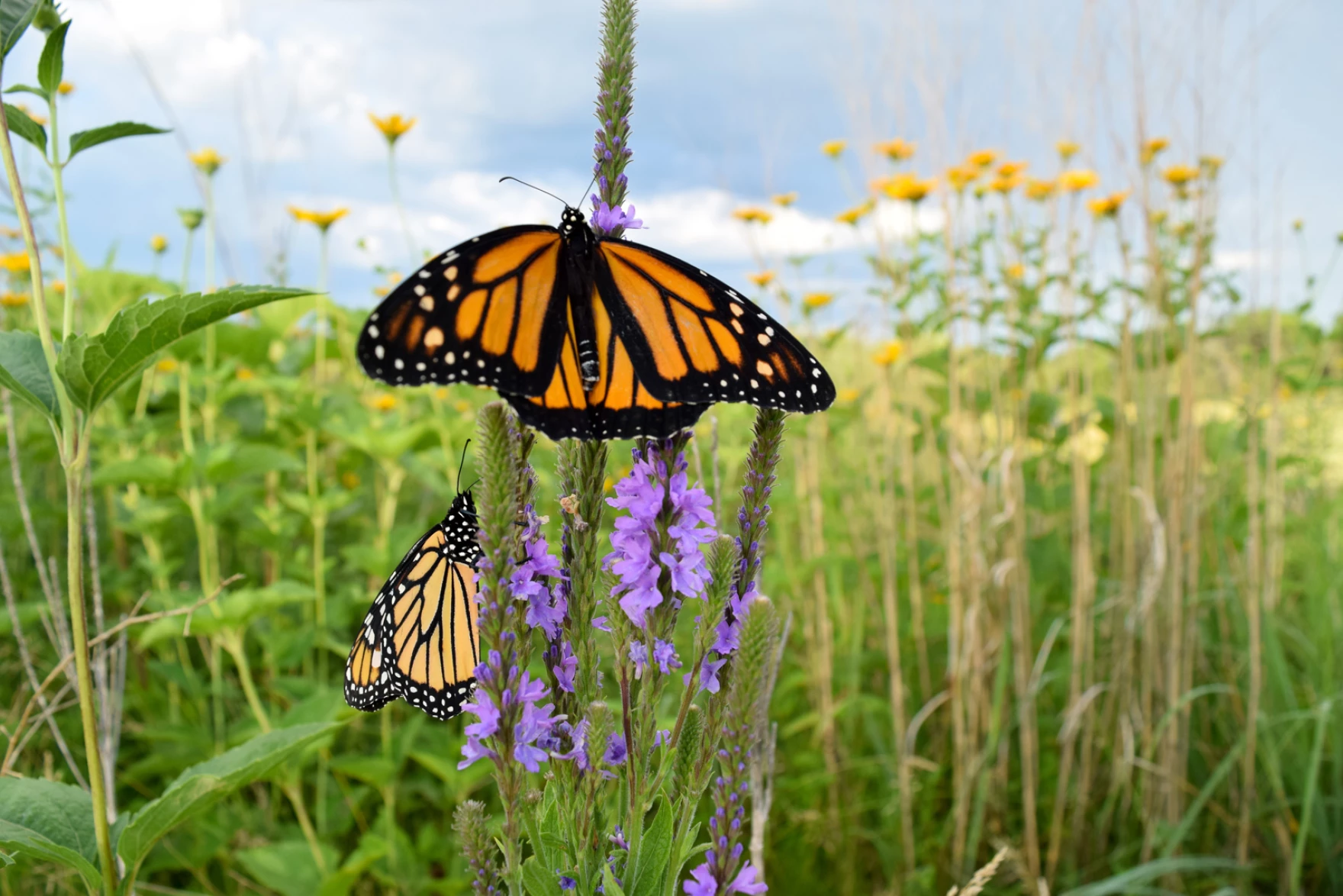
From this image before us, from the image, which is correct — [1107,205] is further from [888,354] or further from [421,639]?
[421,639]

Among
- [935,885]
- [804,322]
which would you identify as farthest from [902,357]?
[935,885]

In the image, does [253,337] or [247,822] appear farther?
[253,337]

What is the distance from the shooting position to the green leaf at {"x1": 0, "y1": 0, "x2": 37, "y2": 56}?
120 centimetres

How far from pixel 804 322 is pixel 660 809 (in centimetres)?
337

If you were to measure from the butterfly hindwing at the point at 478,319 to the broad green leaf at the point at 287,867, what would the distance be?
1770 millimetres

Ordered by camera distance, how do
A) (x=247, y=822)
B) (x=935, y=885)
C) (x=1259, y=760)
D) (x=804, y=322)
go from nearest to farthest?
1. (x=247, y=822)
2. (x=935, y=885)
3. (x=1259, y=760)
4. (x=804, y=322)

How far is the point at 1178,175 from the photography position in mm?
3451

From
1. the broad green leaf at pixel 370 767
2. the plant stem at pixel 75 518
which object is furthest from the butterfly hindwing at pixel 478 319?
the broad green leaf at pixel 370 767

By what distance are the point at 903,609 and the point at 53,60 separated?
3.48 m

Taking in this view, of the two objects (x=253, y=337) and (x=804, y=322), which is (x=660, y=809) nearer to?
(x=253, y=337)

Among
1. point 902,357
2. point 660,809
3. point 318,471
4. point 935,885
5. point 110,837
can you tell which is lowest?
point 935,885

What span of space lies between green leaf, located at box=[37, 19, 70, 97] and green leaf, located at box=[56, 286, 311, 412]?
15.4 inches

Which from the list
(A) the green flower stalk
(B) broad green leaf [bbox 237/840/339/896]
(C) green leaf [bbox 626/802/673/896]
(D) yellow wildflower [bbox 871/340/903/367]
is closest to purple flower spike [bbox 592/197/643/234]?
(A) the green flower stalk

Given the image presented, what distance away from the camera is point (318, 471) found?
454 centimetres
